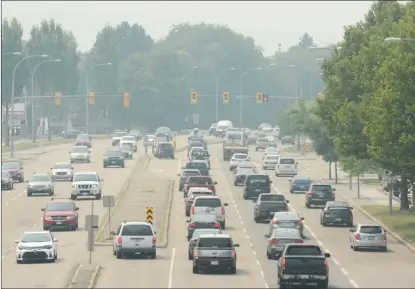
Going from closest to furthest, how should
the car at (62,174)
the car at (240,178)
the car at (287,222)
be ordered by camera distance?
1. the car at (287,222)
2. the car at (240,178)
3. the car at (62,174)

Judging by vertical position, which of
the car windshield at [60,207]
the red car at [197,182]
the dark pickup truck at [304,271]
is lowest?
the red car at [197,182]

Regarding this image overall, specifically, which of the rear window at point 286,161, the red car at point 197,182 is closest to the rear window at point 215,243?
the red car at point 197,182

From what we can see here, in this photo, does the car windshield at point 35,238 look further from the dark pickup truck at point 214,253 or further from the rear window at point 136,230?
the dark pickup truck at point 214,253

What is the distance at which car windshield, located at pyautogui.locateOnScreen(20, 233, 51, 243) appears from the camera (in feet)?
177

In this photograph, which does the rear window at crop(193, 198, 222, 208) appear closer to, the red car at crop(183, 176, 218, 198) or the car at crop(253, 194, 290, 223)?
the car at crop(253, 194, 290, 223)

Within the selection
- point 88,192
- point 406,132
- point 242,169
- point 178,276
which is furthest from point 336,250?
point 242,169

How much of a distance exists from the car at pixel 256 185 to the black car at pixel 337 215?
1537 cm

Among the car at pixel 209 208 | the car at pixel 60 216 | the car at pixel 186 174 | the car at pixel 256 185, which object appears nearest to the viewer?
the car at pixel 60 216

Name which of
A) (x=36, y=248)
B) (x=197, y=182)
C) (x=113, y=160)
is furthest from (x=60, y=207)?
(x=113, y=160)

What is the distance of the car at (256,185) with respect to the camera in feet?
284

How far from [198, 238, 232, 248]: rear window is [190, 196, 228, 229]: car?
19.1 meters

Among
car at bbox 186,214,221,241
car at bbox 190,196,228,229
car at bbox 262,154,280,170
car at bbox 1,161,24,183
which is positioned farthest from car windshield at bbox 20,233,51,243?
car at bbox 262,154,280,170

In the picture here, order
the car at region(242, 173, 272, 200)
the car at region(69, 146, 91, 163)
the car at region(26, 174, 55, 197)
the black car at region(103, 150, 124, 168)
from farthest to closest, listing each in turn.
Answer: the car at region(69, 146, 91, 163) < the black car at region(103, 150, 124, 168) < the car at region(26, 174, 55, 197) < the car at region(242, 173, 272, 200)

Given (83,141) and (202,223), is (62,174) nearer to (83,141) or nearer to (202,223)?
(202,223)
